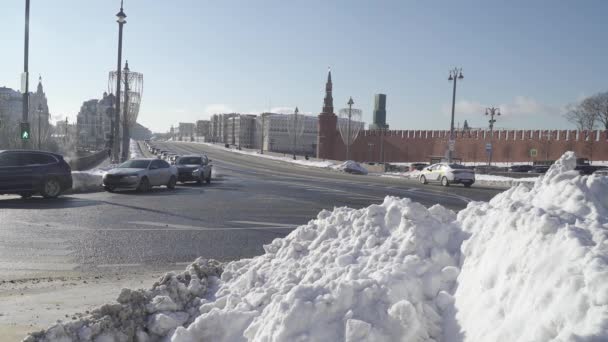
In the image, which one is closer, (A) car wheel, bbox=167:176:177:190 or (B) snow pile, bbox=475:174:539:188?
(A) car wheel, bbox=167:176:177:190

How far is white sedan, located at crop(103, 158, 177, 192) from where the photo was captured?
19719mm

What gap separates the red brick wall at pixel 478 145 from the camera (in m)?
50.9

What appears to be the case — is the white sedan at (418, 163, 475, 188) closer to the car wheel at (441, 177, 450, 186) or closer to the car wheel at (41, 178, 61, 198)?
the car wheel at (441, 177, 450, 186)

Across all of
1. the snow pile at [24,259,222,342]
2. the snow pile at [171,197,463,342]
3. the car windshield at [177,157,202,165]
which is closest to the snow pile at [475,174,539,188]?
the car windshield at [177,157,202,165]

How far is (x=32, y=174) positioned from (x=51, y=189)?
0.89 meters

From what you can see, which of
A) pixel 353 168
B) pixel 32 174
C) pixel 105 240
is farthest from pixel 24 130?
pixel 353 168

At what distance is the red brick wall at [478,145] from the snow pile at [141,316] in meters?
53.5

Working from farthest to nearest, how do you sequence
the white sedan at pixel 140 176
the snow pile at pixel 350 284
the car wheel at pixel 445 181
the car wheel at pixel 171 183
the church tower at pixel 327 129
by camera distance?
the church tower at pixel 327 129, the car wheel at pixel 445 181, the car wheel at pixel 171 183, the white sedan at pixel 140 176, the snow pile at pixel 350 284

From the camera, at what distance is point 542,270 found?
3221mm

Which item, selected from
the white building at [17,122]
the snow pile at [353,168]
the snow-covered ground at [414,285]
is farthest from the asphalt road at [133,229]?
the snow pile at [353,168]

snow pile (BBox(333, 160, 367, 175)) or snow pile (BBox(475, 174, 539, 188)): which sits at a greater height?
snow pile (BBox(475, 174, 539, 188))

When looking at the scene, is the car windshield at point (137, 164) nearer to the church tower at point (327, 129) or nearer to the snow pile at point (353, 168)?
the snow pile at point (353, 168)

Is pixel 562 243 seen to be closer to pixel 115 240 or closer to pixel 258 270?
pixel 258 270

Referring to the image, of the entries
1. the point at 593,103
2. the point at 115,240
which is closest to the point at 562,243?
the point at 115,240
